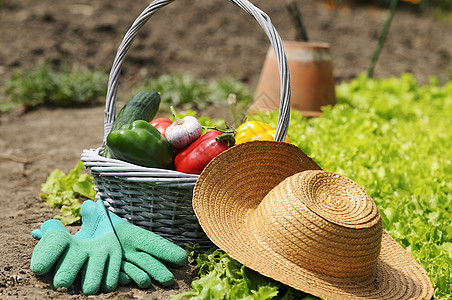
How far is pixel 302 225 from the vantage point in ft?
Result: 6.32

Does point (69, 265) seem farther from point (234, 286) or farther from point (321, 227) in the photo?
point (321, 227)

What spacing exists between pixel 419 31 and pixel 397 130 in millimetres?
5758

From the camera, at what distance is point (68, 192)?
3090 mm

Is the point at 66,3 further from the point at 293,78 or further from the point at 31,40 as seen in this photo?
the point at 293,78

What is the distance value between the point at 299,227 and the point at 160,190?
0.70m

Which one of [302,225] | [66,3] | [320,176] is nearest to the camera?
[302,225]

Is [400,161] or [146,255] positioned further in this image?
[400,161]

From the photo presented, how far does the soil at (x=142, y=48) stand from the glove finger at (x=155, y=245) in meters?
0.89

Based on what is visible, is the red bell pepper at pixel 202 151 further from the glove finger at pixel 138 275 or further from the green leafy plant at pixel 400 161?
the green leafy plant at pixel 400 161

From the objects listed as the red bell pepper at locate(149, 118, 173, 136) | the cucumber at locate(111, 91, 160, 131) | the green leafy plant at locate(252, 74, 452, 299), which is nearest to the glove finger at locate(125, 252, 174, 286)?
the red bell pepper at locate(149, 118, 173, 136)

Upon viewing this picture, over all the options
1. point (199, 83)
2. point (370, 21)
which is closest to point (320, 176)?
point (199, 83)

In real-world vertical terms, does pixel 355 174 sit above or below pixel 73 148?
above

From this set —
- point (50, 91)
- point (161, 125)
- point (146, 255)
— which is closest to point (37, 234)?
point (146, 255)

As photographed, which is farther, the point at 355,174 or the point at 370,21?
the point at 370,21
